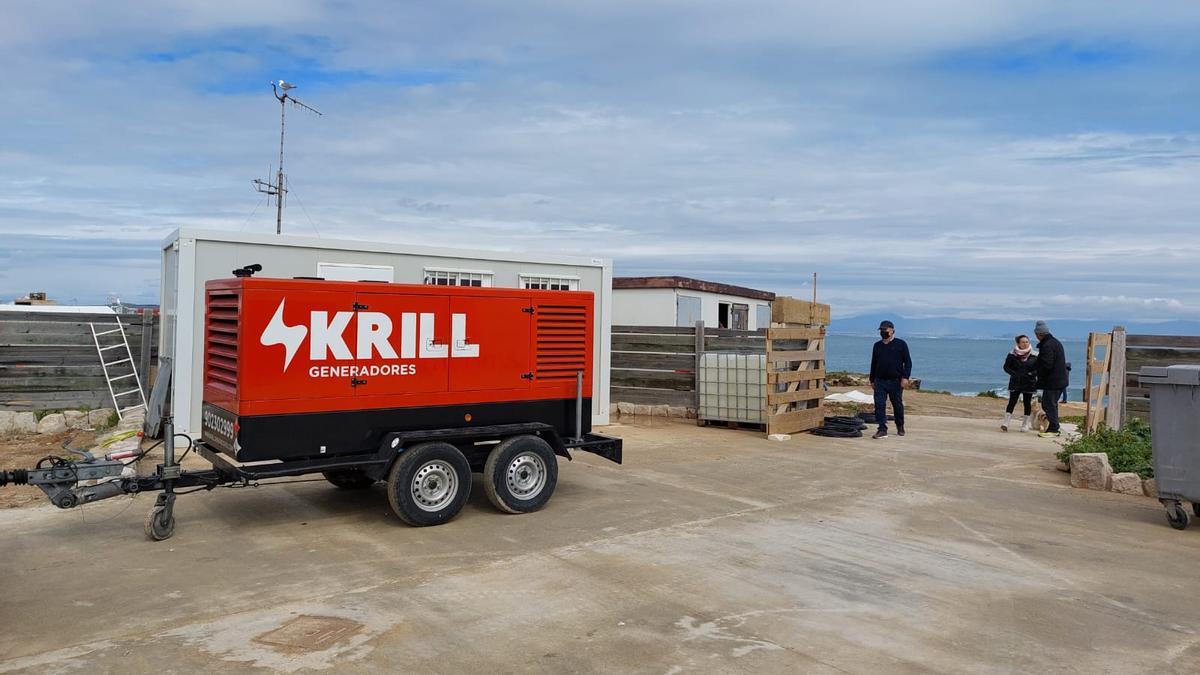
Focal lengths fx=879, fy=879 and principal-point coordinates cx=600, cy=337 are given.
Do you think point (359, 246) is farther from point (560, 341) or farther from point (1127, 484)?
point (1127, 484)

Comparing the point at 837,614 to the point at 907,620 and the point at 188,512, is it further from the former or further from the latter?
the point at 188,512

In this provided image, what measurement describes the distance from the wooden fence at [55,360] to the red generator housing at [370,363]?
787cm

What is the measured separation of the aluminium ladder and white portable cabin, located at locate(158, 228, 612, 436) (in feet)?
4.69

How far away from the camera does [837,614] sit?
5.70m

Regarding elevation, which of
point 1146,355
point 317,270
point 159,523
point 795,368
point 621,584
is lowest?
point 621,584

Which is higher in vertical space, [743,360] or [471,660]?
[743,360]

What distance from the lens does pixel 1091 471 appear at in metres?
10.4

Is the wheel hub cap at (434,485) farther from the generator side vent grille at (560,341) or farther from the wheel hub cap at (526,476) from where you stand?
the generator side vent grille at (560,341)

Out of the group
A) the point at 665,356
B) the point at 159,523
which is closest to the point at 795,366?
the point at 665,356

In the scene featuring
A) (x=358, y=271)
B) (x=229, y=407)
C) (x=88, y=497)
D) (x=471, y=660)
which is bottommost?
(x=471, y=660)

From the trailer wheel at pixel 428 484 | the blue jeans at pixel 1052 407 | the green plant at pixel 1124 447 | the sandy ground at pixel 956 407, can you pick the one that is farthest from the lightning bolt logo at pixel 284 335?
the sandy ground at pixel 956 407

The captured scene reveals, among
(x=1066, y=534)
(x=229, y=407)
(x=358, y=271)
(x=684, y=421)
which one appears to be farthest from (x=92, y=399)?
(x=1066, y=534)

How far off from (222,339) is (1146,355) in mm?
12771

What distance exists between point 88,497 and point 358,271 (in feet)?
22.5
